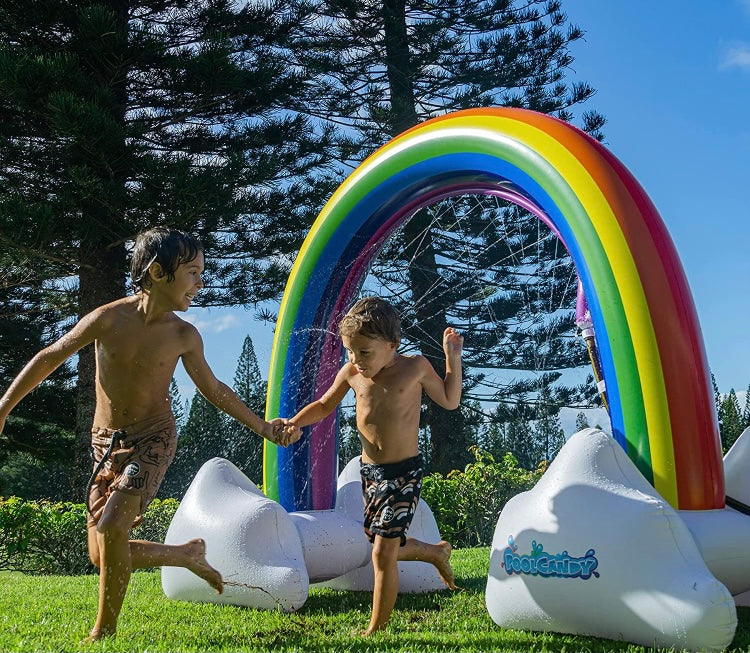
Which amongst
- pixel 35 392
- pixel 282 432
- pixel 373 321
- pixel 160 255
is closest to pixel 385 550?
pixel 282 432

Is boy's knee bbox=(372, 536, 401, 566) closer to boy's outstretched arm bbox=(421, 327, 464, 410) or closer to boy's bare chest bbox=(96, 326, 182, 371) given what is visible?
boy's outstretched arm bbox=(421, 327, 464, 410)

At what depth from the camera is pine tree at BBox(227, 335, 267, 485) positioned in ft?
51.7

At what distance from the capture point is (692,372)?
10.9 ft

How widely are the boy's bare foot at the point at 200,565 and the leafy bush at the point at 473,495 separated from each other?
5.22 metres

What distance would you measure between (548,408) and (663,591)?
1146 cm

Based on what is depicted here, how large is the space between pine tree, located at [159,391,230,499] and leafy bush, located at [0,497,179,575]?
27.9 feet

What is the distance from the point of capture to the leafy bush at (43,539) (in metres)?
8.49

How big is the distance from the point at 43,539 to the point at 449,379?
261 inches

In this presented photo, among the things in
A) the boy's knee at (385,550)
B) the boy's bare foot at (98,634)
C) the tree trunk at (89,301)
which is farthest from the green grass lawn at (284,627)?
the tree trunk at (89,301)

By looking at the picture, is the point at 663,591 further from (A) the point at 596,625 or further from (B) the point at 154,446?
(B) the point at 154,446

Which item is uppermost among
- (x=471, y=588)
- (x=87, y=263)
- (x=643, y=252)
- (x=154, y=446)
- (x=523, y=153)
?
(x=87, y=263)

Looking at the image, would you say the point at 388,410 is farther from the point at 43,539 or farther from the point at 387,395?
the point at 43,539

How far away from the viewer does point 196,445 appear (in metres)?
18.4

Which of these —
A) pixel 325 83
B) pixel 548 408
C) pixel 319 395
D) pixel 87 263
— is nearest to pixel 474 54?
pixel 325 83
